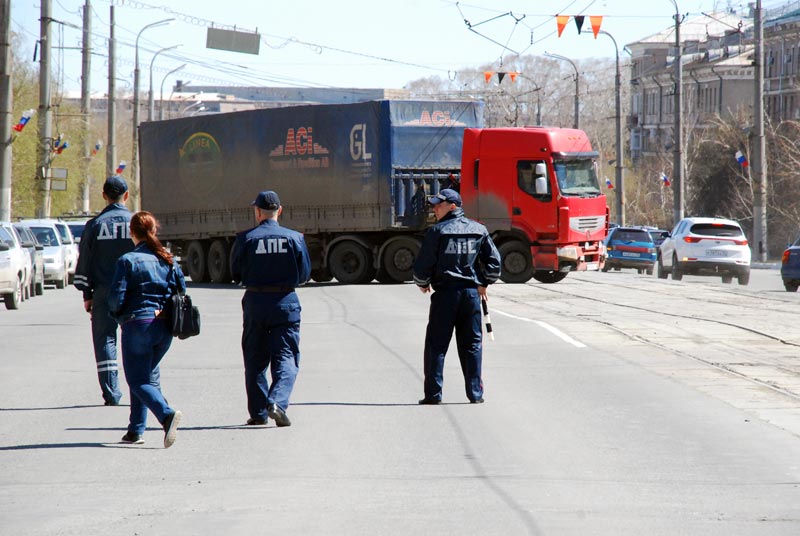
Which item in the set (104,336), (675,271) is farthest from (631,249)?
(104,336)

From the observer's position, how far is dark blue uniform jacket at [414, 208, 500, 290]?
11.2 metres

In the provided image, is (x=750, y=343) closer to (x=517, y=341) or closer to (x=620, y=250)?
(x=517, y=341)

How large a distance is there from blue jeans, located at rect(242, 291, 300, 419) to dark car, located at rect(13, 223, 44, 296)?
19.9m

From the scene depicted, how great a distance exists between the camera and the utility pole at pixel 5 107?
31781 millimetres

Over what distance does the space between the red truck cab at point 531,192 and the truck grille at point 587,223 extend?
0.02 meters

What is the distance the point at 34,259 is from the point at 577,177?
12.1m

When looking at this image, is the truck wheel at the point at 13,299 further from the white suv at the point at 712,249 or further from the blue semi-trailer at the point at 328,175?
the white suv at the point at 712,249

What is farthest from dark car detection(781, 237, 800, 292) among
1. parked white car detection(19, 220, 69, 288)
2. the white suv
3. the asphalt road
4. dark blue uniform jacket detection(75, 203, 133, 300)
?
dark blue uniform jacket detection(75, 203, 133, 300)

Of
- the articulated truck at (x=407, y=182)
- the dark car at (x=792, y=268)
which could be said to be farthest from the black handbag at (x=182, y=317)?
the dark car at (x=792, y=268)

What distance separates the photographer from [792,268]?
1257 inches

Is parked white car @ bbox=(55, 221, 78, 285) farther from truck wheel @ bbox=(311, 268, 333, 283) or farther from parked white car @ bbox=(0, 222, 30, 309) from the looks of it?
parked white car @ bbox=(0, 222, 30, 309)

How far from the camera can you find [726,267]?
36.0m

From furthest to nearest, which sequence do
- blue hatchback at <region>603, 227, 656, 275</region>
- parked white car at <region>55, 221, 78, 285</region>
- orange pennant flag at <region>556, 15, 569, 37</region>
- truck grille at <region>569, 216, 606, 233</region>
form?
1. blue hatchback at <region>603, 227, 656, 275</region>
2. orange pennant flag at <region>556, 15, 569, 37</region>
3. parked white car at <region>55, 221, 78, 285</region>
4. truck grille at <region>569, 216, 606, 233</region>

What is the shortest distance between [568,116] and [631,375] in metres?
118
